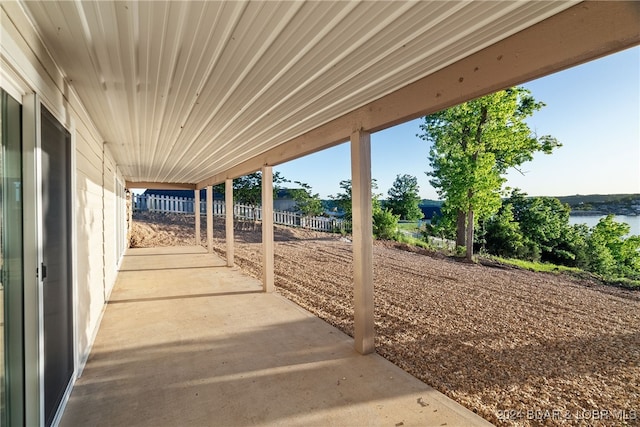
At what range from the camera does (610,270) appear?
36.8 ft

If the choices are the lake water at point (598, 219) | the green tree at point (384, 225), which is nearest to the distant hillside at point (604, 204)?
the lake water at point (598, 219)

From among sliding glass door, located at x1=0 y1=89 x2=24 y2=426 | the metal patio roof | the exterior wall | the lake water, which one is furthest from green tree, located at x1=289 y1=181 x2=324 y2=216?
sliding glass door, located at x1=0 y1=89 x2=24 y2=426

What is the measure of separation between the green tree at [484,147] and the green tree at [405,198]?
8.94m

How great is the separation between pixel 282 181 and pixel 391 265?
445 inches

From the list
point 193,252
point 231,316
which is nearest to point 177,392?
point 231,316

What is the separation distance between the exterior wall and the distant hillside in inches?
618

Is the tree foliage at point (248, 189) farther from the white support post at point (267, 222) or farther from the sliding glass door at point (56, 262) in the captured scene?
the sliding glass door at point (56, 262)

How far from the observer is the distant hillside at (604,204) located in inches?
444

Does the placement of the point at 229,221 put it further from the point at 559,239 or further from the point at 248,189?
the point at 559,239

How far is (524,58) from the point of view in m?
1.62

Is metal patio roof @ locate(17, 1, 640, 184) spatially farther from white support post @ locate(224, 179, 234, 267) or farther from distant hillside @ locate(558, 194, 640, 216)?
distant hillside @ locate(558, 194, 640, 216)

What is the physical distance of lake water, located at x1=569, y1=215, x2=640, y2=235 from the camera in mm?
11742

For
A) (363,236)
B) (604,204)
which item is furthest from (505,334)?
(604,204)

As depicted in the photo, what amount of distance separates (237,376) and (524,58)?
299cm
